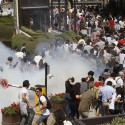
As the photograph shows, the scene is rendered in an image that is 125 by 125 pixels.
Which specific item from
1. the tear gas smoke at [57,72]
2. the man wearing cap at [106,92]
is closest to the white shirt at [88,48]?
the tear gas smoke at [57,72]

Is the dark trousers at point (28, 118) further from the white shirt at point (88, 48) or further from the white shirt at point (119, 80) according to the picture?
the white shirt at point (88, 48)

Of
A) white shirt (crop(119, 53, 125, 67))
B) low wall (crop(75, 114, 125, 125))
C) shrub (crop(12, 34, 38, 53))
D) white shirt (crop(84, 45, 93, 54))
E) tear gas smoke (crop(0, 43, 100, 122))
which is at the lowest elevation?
shrub (crop(12, 34, 38, 53))

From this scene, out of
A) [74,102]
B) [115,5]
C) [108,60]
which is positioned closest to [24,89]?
[74,102]

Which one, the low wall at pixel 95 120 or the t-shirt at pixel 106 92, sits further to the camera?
the t-shirt at pixel 106 92

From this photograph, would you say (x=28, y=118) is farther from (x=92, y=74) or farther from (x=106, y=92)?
(x=92, y=74)

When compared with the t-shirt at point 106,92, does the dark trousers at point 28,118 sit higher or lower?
lower

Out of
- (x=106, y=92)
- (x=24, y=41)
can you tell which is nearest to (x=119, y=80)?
(x=106, y=92)

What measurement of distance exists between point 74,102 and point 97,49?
8.09m

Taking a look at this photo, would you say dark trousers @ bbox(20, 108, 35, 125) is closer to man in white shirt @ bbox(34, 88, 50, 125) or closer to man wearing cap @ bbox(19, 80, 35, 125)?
man wearing cap @ bbox(19, 80, 35, 125)

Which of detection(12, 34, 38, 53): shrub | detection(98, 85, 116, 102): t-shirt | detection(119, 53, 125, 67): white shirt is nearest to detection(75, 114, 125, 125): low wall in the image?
detection(98, 85, 116, 102): t-shirt

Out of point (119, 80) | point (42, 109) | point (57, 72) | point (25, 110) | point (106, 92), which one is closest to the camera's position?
point (42, 109)

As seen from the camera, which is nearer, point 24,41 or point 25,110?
point 25,110

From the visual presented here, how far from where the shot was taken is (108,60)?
21.8 m

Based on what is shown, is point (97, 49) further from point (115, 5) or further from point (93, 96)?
point (115, 5)
